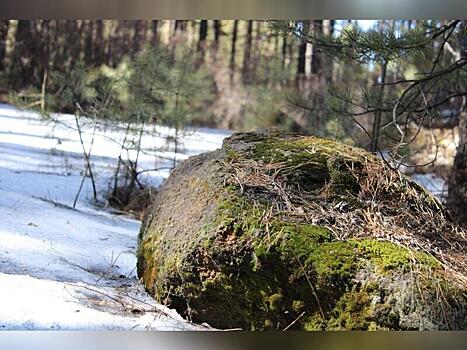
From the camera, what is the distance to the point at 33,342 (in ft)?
5.88

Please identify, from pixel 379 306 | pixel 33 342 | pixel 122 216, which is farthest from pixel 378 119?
pixel 33 342

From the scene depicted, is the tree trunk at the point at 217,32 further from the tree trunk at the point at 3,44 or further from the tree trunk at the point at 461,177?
the tree trunk at the point at 461,177

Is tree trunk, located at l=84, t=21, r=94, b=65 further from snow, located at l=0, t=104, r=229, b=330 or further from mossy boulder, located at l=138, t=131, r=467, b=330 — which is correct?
mossy boulder, located at l=138, t=131, r=467, b=330

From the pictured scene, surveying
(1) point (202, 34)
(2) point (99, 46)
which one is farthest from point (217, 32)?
(2) point (99, 46)

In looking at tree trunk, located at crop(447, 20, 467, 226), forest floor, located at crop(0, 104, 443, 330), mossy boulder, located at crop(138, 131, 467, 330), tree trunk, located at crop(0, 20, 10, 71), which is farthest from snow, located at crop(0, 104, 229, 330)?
tree trunk, located at crop(0, 20, 10, 71)

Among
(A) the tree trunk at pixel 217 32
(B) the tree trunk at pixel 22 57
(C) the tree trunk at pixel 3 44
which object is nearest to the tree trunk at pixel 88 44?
(B) the tree trunk at pixel 22 57

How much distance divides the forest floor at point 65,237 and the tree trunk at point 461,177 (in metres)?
0.27

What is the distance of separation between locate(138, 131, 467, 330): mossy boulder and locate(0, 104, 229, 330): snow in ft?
0.47

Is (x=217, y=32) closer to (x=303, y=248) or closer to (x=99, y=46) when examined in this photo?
(x=99, y=46)

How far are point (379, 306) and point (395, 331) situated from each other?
9 cm

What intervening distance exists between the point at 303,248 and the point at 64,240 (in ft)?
3.58

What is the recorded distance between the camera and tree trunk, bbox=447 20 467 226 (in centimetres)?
293

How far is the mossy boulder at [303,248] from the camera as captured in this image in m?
1.63

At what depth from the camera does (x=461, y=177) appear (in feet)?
10.7
